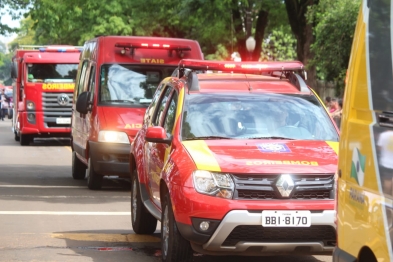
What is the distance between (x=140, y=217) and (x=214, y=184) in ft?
9.43

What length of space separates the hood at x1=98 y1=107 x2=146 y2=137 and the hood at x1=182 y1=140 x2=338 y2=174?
6.65 metres

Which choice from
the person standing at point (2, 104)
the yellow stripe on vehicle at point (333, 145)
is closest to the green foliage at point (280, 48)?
the person standing at point (2, 104)

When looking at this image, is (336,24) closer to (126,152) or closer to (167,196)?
(126,152)

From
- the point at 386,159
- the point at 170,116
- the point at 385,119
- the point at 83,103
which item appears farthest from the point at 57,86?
the point at 386,159

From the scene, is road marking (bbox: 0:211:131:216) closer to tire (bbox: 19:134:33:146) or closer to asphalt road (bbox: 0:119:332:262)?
asphalt road (bbox: 0:119:332:262)

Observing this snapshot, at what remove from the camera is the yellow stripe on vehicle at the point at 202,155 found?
8.41m

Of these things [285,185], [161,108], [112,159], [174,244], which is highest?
[161,108]

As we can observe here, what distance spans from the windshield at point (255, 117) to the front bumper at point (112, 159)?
20.1 feet

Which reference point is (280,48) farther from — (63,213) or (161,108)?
(161,108)

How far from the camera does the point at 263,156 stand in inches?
337

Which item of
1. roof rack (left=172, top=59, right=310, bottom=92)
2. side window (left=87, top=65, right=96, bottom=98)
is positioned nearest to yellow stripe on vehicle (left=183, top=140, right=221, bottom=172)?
roof rack (left=172, top=59, right=310, bottom=92)

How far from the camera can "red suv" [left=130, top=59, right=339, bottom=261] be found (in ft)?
26.7

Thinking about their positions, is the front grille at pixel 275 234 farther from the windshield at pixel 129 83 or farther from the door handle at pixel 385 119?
the windshield at pixel 129 83

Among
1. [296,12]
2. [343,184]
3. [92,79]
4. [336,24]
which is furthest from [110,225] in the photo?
[296,12]
